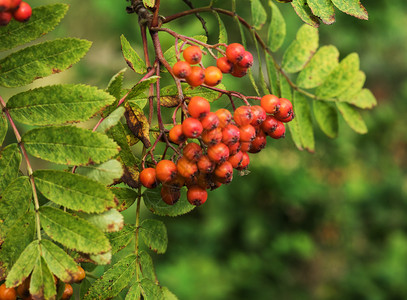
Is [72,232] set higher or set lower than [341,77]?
higher

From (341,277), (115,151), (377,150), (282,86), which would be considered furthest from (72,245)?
(377,150)

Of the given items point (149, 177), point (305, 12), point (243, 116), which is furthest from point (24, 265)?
point (305, 12)

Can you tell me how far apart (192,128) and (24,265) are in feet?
1.26

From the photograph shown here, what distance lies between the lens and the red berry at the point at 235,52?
933 mm

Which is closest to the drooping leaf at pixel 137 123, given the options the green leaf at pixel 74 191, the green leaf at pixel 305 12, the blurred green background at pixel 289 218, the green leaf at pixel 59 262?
the green leaf at pixel 74 191

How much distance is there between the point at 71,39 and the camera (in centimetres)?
86

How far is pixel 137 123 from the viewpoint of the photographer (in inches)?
37.3

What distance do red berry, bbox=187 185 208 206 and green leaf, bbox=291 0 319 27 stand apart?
1.49 ft

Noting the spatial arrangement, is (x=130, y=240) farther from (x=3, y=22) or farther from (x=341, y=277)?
(x=341, y=277)

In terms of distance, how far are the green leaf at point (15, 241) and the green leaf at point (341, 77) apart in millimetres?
961

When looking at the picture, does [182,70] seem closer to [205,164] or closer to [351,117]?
[205,164]

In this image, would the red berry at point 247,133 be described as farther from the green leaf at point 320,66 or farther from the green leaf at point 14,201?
the green leaf at point 320,66

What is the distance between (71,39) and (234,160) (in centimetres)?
40

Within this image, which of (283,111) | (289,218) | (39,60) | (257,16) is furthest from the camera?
(289,218)
